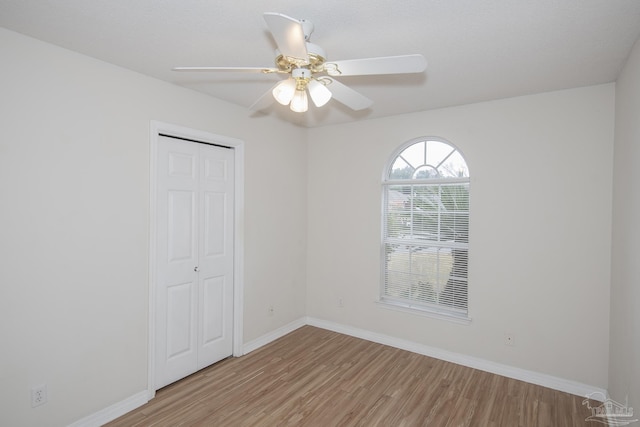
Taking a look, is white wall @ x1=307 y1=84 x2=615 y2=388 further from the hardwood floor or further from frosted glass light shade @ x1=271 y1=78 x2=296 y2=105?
frosted glass light shade @ x1=271 y1=78 x2=296 y2=105

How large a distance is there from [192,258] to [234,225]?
566 millimetres

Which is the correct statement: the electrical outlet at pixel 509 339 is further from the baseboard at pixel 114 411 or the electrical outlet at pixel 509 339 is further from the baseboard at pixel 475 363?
the baseboard at pixel 114 411

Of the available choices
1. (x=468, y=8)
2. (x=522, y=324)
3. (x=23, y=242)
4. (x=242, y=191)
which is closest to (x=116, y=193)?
(x=23, y=242)

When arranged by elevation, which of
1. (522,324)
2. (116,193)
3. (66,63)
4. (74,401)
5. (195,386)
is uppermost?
(66,63)

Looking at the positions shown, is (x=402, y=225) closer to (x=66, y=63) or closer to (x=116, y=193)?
(x=116, y=193)

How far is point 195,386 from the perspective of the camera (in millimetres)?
2883

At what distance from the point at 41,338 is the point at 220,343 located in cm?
153

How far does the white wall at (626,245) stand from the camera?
6.35 feet

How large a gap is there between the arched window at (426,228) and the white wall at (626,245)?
3.83 feet

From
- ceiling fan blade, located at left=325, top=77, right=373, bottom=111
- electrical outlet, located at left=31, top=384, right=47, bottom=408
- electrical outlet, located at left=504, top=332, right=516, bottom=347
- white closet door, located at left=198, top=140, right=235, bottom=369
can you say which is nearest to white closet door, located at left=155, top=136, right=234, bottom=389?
white closet door, located at left=198, top=140, right=235, bottom=369

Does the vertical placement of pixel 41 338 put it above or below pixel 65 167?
below

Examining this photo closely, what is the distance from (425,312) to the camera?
356 cm

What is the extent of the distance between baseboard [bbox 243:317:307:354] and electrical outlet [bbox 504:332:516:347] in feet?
7.73

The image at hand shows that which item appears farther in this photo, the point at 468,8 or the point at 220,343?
the point at 220,343
